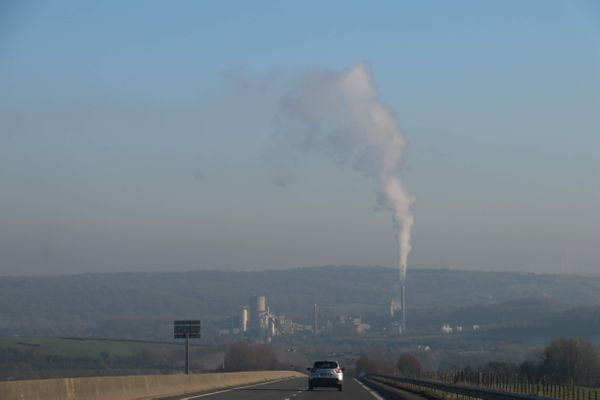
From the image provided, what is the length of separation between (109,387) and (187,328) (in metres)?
67.0

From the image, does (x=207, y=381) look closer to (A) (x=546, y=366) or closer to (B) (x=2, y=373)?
(A) (x=546, y=366)

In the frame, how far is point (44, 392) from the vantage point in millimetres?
30469

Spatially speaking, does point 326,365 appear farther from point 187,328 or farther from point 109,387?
point 187,328

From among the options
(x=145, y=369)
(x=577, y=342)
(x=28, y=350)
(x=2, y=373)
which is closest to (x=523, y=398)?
(x=577, y=342)

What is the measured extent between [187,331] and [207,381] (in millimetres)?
40454

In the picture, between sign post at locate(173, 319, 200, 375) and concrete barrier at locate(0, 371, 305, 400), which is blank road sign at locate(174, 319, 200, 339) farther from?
concrete barrier at locate(0, 371, 305, 400)

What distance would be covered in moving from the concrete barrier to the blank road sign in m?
35.6

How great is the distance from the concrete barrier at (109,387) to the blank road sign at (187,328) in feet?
117

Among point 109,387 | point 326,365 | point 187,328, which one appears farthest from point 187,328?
point 109,387

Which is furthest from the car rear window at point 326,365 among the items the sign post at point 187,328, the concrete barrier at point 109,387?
the sign post at point 187,328

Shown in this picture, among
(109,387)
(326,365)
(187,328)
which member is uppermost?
(109,387)

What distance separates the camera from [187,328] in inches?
4156

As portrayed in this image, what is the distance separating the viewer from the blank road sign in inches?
4156

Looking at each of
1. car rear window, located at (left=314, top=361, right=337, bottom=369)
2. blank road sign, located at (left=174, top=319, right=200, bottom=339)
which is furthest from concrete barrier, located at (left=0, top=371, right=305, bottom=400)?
blank road sign, located at (left=174, top=319, right=200, bottom=339)
